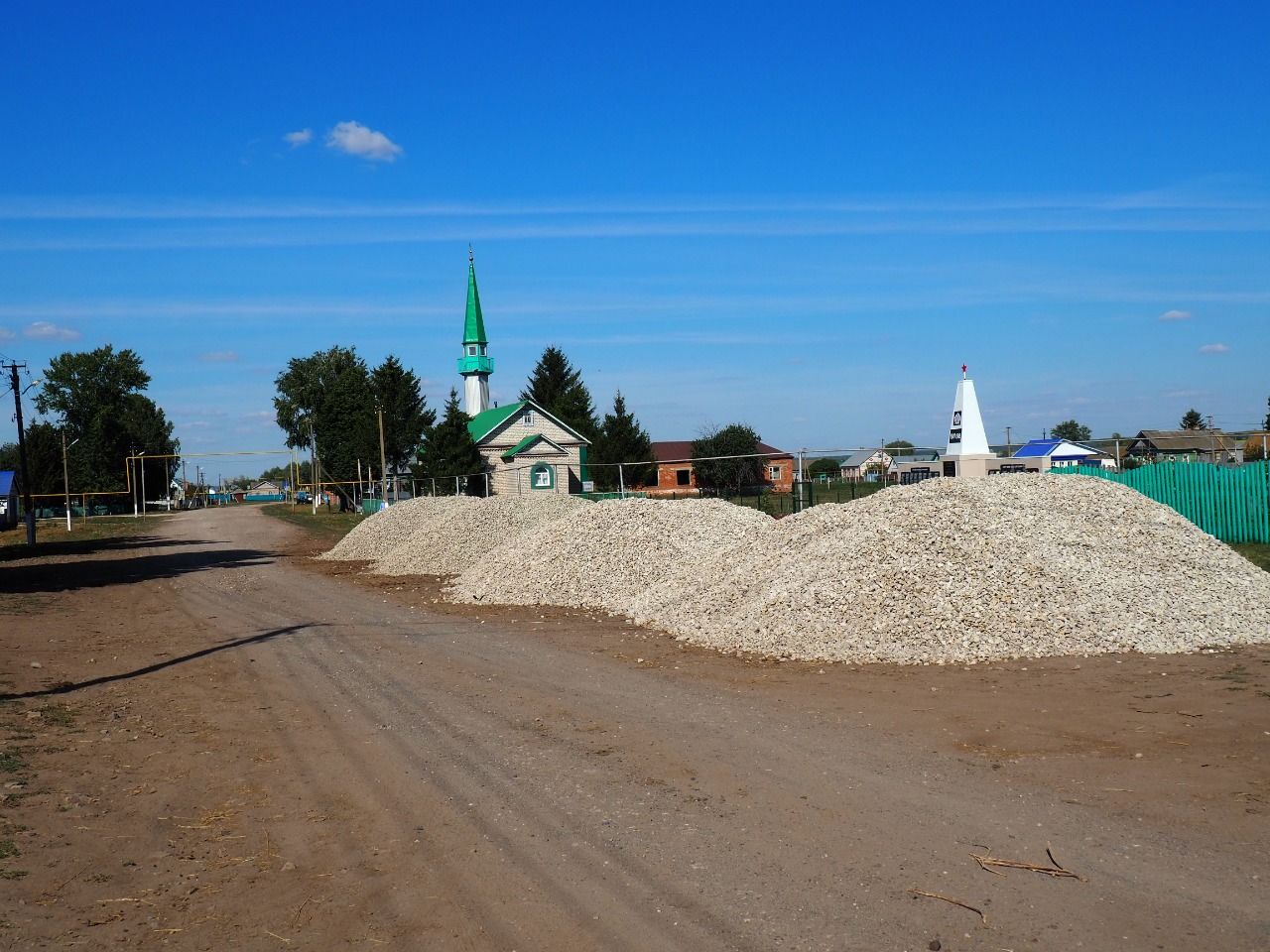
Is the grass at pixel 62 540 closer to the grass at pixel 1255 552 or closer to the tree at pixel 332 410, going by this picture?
the tree at pixel 332 410

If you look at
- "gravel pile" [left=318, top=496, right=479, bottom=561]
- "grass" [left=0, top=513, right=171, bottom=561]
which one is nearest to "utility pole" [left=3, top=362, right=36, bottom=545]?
"grass" [left=0, top=513, right=171, bottom=561]

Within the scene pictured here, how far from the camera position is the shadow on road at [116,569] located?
23.0 metres

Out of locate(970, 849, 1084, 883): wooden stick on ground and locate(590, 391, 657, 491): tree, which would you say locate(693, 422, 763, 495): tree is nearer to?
locate(590, 391, 657, 491): tree

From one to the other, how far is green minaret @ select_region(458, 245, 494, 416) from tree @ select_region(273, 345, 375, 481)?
6.71m

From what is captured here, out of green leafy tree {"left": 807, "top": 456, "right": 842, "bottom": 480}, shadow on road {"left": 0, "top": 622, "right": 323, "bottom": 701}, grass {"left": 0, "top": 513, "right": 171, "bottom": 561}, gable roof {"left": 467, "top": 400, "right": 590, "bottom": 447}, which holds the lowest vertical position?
shadow on road {"left": 0, "top": 622, "right": 323, "bottom": 701}

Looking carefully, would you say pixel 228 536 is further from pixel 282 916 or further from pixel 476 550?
pixel 282 916

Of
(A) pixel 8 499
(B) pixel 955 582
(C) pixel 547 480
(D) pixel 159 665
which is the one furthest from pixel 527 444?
(A) pixel 8 499

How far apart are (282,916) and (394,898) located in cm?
52

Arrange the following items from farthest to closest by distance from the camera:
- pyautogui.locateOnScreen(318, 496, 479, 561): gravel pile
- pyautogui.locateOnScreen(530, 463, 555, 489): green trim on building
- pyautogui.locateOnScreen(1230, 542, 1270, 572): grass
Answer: pyautogui.locateOnScreen(530, 463, 555, 489): green trim on building
pyautogui.locateOnScreen(318, 496, 479, 561): gravel pile
pyautogui.locateOnScreen(1230, 542, 1270, 572): grass

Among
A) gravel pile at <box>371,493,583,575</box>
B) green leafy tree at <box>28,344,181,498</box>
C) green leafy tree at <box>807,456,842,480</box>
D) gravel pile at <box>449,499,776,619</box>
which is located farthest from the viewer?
green leafy tree at <box>28,344,181,498</box>

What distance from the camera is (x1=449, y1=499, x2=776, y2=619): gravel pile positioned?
16.6 metres

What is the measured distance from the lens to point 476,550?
78.2ft

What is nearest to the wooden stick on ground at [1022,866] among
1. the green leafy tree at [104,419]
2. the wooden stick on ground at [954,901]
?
the wooden stick on ground at [954,901]

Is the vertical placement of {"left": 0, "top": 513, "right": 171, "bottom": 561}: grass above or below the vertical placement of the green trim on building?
below
